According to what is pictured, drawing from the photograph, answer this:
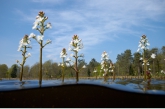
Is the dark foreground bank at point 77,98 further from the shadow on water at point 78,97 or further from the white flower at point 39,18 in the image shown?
→ the white flower at point 39,18

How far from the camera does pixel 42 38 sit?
949cm

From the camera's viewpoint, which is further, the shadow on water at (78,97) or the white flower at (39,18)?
the white flower at (39,18)

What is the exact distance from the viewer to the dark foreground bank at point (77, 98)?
663cm

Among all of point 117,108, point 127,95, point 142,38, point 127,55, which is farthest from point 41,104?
point 127,55

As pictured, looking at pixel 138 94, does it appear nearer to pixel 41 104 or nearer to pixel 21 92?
pixel 41 104

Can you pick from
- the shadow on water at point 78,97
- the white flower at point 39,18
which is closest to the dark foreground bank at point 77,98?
the shadow on water at point 78,97

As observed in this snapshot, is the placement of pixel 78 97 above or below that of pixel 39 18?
below

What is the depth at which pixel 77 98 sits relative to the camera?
23.4 feet

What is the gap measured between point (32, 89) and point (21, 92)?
1.70 ft

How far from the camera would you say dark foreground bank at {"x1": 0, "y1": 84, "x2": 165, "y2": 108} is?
6.63 metres

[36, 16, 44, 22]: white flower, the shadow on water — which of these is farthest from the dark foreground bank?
[36, 16, 44, 22]: white flower

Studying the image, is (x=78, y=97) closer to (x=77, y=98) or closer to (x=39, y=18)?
(x=77, y=98)

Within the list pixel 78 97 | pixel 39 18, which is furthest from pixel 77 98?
pixel 39 18

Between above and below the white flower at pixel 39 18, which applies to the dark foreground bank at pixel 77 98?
below
